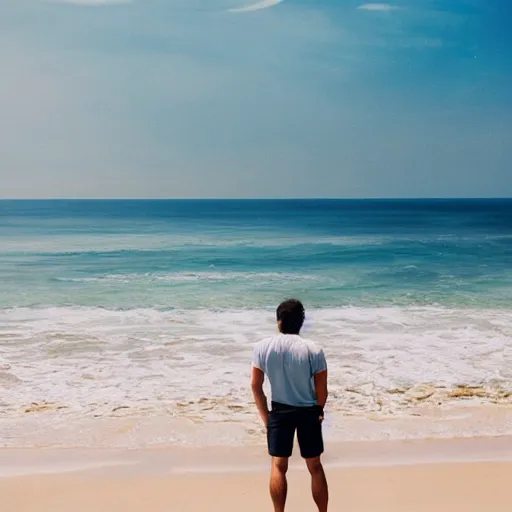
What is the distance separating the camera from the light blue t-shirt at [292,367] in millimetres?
4090

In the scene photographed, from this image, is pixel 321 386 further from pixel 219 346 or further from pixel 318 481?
pixel 219 346

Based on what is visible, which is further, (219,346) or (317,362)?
(219,346)

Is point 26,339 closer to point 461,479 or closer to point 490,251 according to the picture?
Answer: point 461,479

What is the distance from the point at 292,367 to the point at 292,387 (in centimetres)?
14

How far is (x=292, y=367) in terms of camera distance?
409cm

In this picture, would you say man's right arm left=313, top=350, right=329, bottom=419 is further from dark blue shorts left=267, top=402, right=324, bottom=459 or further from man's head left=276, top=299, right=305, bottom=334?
man's head left=276, top=299, right=305, bottom=334

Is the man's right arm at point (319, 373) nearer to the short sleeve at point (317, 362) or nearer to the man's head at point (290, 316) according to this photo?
the short sleeve at point (317, 362)

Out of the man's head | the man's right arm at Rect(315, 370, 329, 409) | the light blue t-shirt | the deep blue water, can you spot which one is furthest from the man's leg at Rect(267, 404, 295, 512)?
the deep blue water

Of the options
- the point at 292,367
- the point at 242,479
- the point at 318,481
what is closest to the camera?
the point at 292,367

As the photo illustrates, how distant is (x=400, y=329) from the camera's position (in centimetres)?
1362

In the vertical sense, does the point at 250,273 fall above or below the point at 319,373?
below

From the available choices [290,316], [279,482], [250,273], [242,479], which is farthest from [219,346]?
[250,273]

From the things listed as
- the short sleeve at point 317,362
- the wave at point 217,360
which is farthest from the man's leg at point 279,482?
the wave at point 217,360

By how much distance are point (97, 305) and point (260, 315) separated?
5.00 metres
